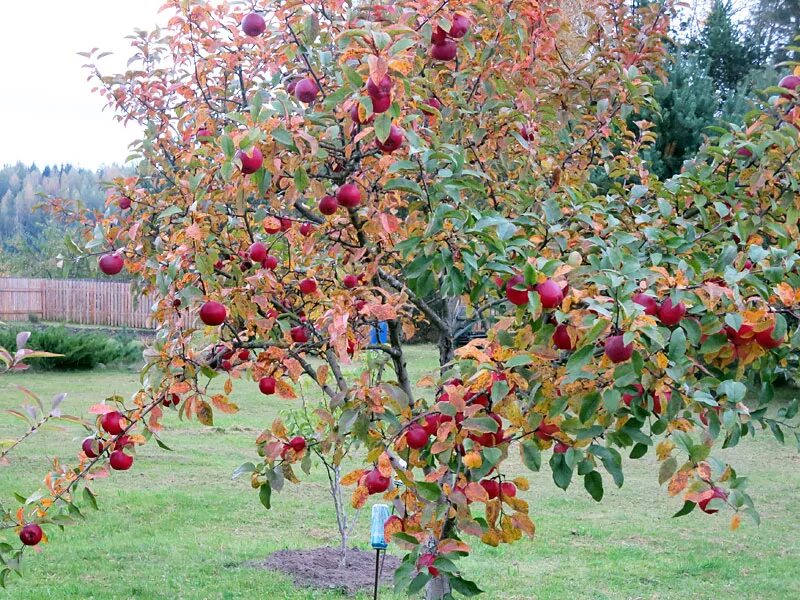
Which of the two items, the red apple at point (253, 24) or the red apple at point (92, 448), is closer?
the red apple at point (92, 448)

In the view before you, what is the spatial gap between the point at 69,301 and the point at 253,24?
771 inches

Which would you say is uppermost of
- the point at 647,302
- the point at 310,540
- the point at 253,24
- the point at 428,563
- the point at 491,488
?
the point at 253,24

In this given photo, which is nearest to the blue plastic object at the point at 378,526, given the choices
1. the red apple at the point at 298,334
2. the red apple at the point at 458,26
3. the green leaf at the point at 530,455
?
the red apple at the point at 298,334

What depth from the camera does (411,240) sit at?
1.94 m

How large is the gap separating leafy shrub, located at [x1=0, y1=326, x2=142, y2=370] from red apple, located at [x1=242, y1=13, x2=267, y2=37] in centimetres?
1101

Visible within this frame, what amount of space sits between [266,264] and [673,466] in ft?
4.09

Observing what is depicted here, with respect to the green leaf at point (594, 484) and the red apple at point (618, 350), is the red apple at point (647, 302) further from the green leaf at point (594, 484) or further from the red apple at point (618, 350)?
the green leaf at point (594, 484)

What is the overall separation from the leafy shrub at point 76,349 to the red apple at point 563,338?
11.9 m

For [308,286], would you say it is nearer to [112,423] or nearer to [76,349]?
[112,423]

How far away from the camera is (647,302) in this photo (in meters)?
1.68

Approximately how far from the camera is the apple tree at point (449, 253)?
5.55 ft

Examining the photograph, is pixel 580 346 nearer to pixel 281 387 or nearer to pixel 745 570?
pixel 281 387

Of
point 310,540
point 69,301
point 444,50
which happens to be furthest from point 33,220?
point 444,50

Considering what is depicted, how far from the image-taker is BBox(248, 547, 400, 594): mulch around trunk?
4609 mm
